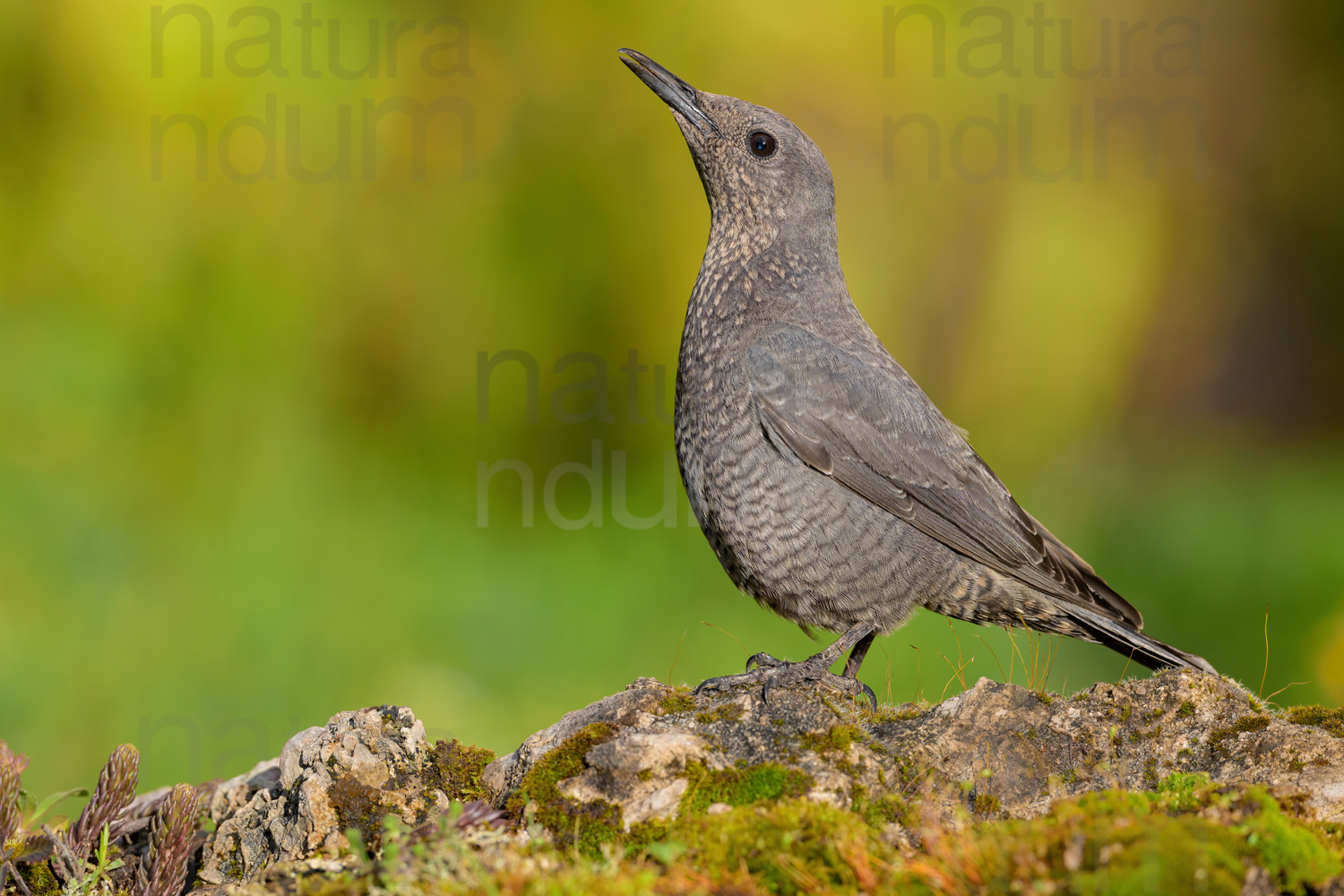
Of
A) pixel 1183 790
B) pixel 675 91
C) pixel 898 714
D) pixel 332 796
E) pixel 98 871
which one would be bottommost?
pixel 98 871

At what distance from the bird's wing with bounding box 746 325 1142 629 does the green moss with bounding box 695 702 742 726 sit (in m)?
1.20

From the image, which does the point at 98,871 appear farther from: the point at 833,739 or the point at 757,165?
the point at 757,165

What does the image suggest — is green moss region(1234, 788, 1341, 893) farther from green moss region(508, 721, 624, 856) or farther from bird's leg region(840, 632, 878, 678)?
bird's leg region(840, 632, 878, 678)

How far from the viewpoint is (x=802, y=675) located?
3.78m

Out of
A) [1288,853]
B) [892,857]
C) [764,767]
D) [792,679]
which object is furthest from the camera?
[792,679]

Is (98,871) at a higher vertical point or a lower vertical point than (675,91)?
lower

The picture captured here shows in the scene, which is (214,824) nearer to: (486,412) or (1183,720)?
(1183,720)

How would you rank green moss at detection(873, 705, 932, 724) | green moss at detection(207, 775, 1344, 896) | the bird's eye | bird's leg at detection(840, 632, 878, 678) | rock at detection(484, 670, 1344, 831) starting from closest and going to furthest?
green moss at detection(207, 775, 1344, 896) → rock at detection(484, 670, 1344, 831) → green moss at detection(873, 705, 932, 724) → bird's leg at detection(840, 632, 878, 678) → the bird's eye

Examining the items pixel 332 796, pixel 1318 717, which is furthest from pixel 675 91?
pixel 1318 717

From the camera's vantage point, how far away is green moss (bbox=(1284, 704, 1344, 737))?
11.1 feet

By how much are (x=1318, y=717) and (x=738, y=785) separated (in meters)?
2.11

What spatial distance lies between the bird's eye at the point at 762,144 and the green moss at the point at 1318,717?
123 inches

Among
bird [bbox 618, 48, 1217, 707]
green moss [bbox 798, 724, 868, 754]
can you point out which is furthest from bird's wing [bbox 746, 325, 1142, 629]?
green moss [bbox 798, 724, 868, 754]

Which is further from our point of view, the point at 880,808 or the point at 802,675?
the point at 802,675
